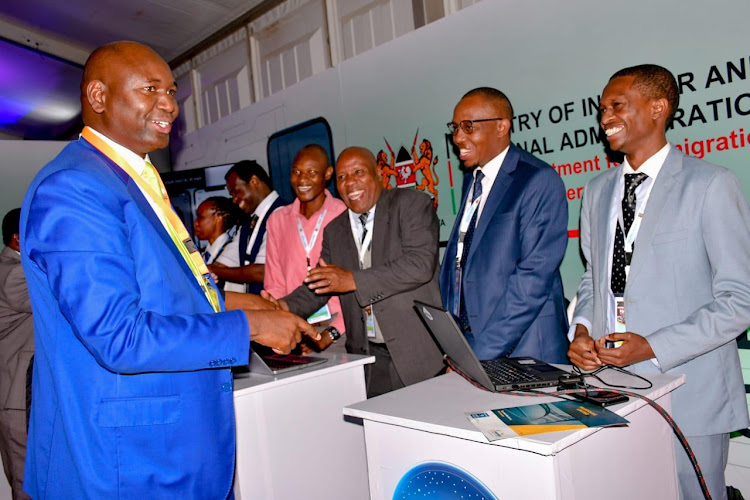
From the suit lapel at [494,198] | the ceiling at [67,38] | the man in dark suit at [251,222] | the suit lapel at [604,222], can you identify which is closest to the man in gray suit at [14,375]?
the man in dark suit at [251,222]

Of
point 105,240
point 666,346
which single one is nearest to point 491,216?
point 666,346

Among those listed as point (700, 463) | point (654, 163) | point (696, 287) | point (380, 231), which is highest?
point (654, 163)

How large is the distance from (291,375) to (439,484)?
1032 mm

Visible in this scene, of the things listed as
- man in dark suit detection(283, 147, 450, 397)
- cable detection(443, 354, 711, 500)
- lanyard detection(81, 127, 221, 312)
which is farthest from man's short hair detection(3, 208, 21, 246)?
cable detection(443, 354, 711, 500)

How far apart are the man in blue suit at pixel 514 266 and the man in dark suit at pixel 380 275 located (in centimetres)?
29

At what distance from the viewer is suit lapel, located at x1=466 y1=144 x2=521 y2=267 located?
8.52 feet

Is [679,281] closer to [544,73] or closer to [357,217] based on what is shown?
[357,217]

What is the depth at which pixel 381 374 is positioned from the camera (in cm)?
306

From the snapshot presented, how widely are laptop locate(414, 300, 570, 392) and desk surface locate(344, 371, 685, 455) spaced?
4 cm

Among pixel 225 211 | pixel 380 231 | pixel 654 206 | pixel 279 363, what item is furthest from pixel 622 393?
pixel 225 211

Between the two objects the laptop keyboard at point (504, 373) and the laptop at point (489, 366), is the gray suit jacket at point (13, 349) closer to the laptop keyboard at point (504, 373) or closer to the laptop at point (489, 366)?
the laptop at point (489, 366)

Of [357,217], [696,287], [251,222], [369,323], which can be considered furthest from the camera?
[251,222]

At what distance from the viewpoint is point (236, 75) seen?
677cm

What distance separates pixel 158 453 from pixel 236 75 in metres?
5.98
